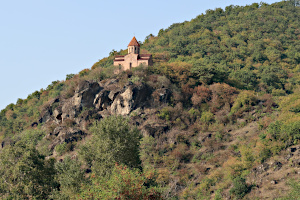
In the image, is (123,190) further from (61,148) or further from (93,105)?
(93,105)

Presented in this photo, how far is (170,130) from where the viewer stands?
228ft

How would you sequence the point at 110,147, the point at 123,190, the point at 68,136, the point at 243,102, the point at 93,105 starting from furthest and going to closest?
the point at 93,105 → the point at 243,102 → the point at 68,136 → the point at 110,147 → the point at 123,190

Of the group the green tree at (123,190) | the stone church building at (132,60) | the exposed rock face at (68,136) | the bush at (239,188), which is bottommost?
the bush at (239,188)

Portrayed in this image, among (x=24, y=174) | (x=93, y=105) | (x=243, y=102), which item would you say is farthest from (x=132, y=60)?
(x=24, y=174)

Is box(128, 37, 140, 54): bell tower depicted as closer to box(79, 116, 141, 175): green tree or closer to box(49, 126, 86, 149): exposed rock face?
box(49, 126, 86, 149): exposed rock face

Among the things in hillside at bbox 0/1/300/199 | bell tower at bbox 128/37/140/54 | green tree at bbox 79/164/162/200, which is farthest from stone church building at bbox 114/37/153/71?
green tree at bbox 79/164/162/200

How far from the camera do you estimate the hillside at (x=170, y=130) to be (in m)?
42.9

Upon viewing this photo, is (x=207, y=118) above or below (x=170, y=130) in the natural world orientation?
above

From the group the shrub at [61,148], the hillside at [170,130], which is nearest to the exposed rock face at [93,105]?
the hillside at [170,130]

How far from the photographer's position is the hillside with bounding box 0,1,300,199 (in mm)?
42938

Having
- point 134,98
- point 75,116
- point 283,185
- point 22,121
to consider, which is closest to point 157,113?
point 134,98

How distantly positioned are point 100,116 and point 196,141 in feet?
56.6

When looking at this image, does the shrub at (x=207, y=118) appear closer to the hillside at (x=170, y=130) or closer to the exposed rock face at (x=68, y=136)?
the hillside at (x=170, y=130)

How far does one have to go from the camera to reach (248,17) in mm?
131500
